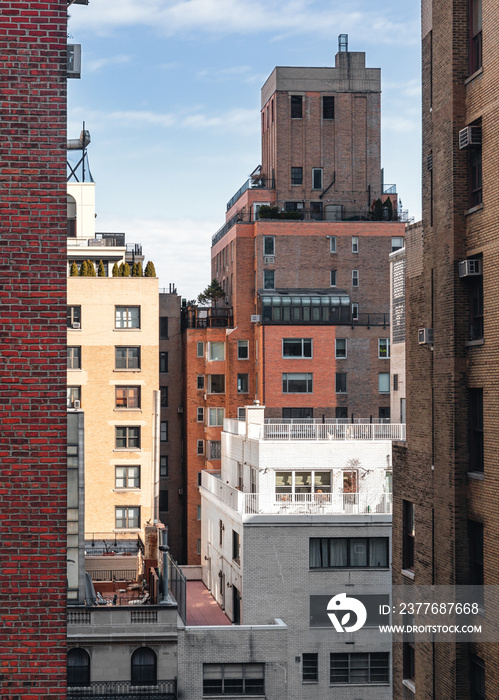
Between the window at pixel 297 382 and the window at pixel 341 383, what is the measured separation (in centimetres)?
199

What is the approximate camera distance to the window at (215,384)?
241ft

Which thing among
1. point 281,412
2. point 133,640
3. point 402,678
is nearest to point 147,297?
point 281,412

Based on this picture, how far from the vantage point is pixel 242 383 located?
7150 cm

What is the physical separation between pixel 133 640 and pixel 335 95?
52926mm

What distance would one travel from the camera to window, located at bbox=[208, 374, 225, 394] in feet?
241

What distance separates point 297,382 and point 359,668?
24.9 meters

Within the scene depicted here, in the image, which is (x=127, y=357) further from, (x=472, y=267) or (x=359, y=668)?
(x=472, y=267)

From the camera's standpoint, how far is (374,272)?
73125 millimetres

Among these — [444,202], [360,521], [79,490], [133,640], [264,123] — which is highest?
[264,123]

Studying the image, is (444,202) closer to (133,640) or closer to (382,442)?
(133,640)

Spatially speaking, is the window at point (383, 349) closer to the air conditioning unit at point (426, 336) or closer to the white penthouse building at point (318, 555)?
the white penthouse building at point (318, 555)

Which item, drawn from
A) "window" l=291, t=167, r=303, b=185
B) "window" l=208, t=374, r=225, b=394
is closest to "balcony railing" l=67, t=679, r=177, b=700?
"window" l=208, t=374, r=225, b=394

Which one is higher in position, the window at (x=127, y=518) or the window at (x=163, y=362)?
the window at (x=163, y=362)

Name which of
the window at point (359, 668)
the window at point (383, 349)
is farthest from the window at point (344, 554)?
the window at point (383, 349)
